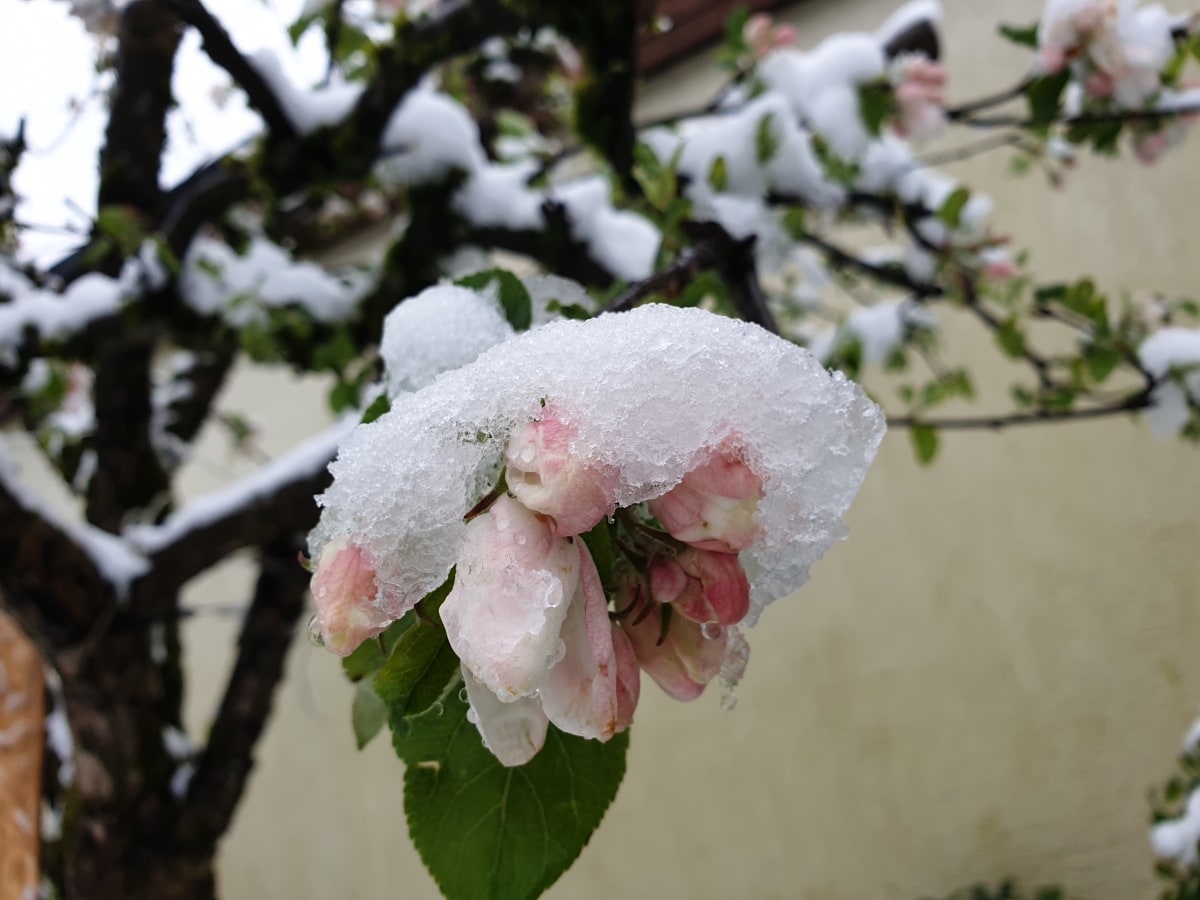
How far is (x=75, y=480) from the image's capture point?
5.10 feet

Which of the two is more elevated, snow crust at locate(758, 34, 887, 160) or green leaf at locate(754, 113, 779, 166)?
green leaf at locate(754, 113, 779, 166)

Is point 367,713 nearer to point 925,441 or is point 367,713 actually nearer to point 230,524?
point 230,524

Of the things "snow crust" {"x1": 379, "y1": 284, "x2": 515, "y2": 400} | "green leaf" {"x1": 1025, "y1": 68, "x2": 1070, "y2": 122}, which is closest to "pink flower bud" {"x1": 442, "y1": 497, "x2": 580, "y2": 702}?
"snow crust" {"x1": 379, "y1": 284, "x2": 515, "y2": 400}

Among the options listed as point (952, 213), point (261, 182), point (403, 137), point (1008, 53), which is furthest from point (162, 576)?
point (1008, 53)

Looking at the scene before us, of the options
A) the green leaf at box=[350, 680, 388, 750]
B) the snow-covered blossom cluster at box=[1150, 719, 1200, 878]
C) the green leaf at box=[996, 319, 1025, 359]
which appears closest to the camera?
the green leaf at box=[350, 680, 388, 750]

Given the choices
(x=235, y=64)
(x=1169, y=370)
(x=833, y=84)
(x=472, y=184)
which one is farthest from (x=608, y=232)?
(x=1169, y=370)

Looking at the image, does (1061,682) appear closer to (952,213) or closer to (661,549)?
(952,213)

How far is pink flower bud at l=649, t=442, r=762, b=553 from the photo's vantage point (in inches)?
9.1

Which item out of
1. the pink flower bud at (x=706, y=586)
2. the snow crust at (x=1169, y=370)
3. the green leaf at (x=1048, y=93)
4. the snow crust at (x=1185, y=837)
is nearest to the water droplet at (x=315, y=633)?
the pink flower bud at (x=706, y=586)

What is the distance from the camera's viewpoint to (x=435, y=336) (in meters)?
0.35

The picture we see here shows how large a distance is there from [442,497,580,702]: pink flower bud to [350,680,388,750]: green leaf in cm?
13

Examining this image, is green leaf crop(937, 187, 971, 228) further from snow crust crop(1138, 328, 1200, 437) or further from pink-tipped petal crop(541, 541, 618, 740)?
pink-tipped petal crop(541, 541, 618, 740)

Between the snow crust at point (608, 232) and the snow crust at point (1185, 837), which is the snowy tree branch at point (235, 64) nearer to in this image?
the snow crust at point (608, 232)

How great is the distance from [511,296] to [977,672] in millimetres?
1710
